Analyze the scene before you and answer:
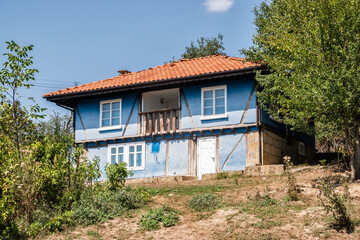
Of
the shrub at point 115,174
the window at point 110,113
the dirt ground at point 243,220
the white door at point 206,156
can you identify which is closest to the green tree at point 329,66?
the dirt ground at point 243,220

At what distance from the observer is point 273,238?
37.7ft

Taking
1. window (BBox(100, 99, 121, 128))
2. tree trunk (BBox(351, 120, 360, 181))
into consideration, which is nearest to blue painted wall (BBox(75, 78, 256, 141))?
window (BBox(100, 99, 121, 128))

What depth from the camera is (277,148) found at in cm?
2402

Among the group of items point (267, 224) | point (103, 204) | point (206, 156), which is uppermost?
point (206, 156)

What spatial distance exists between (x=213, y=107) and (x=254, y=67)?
2741mm

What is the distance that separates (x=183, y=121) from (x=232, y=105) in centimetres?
236

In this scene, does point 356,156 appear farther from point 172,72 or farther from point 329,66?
point 172,72

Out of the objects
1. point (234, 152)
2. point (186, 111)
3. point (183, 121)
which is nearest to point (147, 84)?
point (186, 111)

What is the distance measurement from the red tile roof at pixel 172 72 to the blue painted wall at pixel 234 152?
2914 mm

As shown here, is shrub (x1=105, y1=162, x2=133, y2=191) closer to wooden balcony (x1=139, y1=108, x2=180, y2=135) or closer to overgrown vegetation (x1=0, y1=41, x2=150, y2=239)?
overgrown vegetation (x1=0, y1=41, x2=150, y2=239)

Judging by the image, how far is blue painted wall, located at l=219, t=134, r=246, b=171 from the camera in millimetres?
22734

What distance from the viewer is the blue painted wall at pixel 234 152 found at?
74.6 feet

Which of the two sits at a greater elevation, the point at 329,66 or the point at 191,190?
the point at 329,66

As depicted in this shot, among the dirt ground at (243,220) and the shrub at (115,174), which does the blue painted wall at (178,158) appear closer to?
the dirt ground at (243,220)
